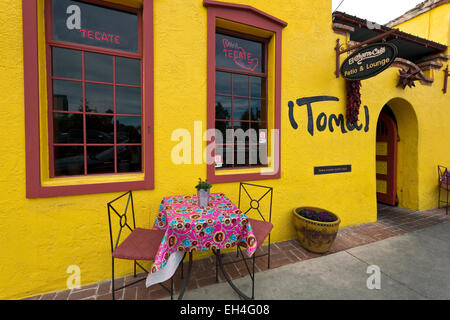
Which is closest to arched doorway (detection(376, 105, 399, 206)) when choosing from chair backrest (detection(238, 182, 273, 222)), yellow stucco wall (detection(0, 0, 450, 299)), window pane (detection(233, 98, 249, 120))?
yellow stucco wall (detection(0, 0, 450, 299))

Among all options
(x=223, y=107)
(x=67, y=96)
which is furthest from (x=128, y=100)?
(x=223, y=107)

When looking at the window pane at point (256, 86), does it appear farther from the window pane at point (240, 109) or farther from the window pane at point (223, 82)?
the window pane at point (223, 82)

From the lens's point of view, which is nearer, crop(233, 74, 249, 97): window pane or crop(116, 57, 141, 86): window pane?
crop(116, 57, 141, 86): window pane

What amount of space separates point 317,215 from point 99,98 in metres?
3.68

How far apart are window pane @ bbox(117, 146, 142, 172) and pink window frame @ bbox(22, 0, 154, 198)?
14cm

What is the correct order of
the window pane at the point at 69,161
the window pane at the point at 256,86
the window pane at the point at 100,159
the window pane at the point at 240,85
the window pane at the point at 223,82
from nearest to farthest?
the window pane at the point at 69,161 → the window pane at the point at 100,159 → the window pane at the point at 223,82 → the window pane at the point at 240,85 → the window pane at the point at 256,86

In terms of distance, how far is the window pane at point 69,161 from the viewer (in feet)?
8.38

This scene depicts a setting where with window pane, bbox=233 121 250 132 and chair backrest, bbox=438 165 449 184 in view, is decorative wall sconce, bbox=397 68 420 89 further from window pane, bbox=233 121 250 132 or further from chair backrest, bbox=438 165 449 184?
window pane, bbox=233 121 250 132

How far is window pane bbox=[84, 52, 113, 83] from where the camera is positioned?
2590 millimetres

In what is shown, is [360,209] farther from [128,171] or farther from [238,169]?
[128,171]

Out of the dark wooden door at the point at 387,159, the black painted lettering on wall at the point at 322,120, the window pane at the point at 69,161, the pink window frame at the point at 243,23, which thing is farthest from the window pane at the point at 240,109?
the dark wooden door at the point at 387,159

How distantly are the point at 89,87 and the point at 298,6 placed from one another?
3678 mm

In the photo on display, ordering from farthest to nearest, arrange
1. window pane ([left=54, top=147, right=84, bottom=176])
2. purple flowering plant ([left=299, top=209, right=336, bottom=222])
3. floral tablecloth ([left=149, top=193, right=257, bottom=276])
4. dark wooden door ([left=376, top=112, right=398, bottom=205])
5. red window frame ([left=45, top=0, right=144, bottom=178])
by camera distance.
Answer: dark wooden door ([left=376, top=112, right=398, bottom=205]) < purple flowering plant ([left=299, top=209, right=336, bottom=222]) < window pane ([left=54, top=147, right=84, bottom=176]) < red window frame ([left=45, top=0, right=144, bottom=178]) < floral tablecloth ([left=149, top=193, right=257, bottom=276])

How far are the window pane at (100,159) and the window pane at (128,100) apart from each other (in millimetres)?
561
